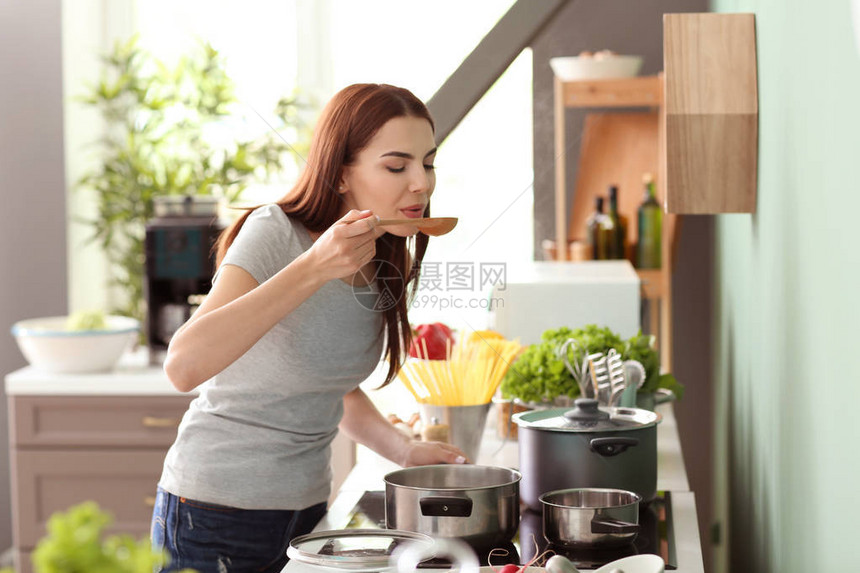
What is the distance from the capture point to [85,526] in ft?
1.44

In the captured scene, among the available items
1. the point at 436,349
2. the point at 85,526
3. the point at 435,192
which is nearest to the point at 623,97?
the point at 436,349

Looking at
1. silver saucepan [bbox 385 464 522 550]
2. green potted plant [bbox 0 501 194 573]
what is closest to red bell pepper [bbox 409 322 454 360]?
silver saucepan [bbox 385 464 522 550]

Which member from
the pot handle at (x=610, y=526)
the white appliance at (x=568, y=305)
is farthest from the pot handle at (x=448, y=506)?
the white appliance at (x=568, y=305)

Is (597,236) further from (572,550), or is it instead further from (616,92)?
(572,550)

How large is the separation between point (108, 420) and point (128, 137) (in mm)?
1025

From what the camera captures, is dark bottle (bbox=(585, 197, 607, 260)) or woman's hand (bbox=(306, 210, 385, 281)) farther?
dark bottle (bbox=(585, 197, 607, 260))

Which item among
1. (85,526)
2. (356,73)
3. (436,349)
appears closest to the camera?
(85,526)

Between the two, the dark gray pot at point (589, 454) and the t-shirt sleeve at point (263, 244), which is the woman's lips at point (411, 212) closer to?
the t-shirt sleeve at point (263, 244)

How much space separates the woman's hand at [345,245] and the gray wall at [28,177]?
2.45 metres

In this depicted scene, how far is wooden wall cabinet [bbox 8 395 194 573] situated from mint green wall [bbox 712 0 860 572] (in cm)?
165

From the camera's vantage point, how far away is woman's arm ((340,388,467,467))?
1382 millimetres

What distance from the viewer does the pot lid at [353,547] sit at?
3.19 feet

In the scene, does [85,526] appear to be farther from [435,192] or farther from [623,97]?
[623,97]

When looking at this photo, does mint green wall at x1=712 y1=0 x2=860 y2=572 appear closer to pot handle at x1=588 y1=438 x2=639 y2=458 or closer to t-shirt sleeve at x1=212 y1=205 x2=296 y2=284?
pot handle at x1=588 y1=438 x2=639 y2=458
